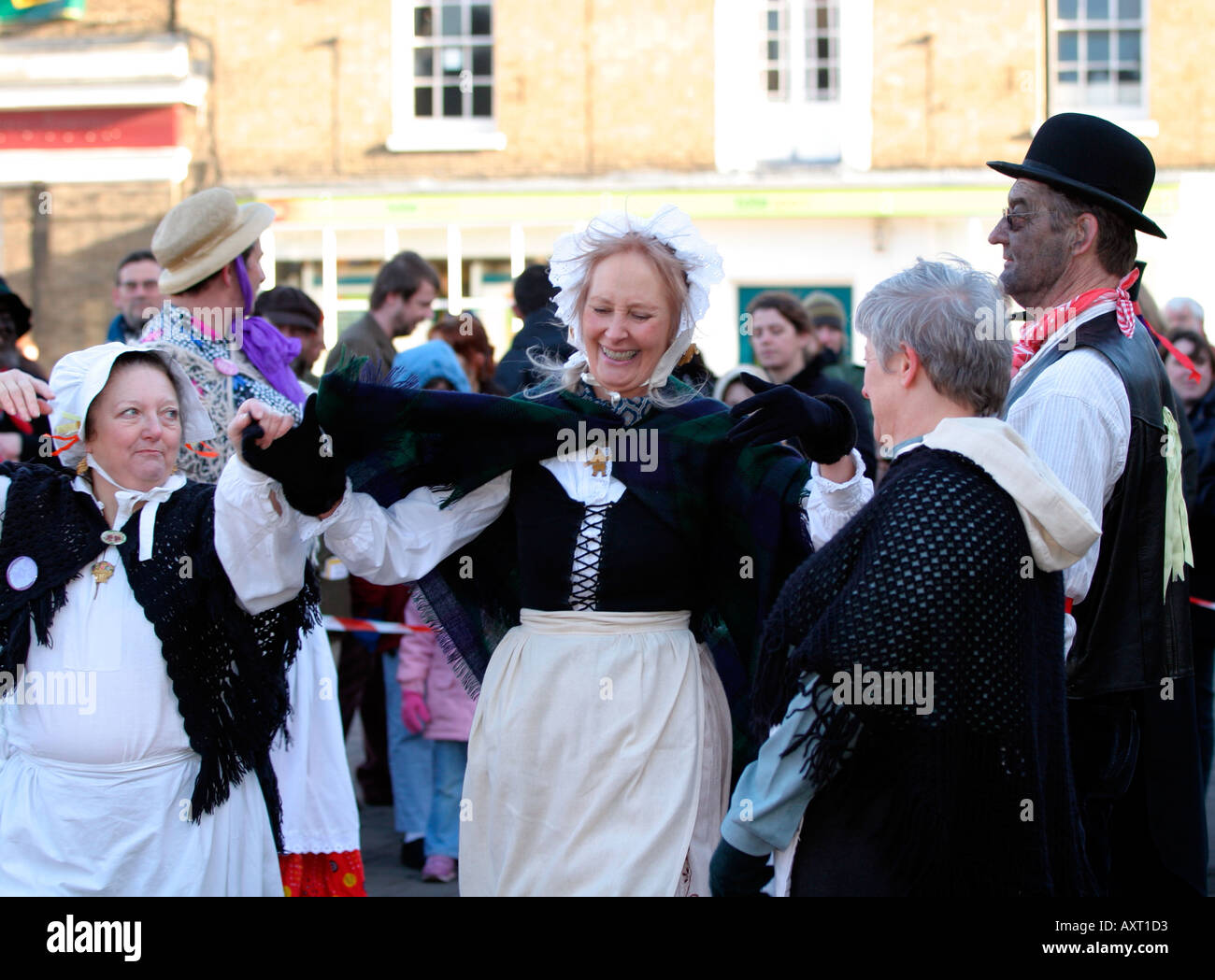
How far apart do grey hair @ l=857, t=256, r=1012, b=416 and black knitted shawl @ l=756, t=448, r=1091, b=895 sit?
19cm

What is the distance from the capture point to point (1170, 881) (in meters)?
3.29

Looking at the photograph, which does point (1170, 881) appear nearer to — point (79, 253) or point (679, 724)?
point (679, 724)

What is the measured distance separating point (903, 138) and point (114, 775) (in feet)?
47.8

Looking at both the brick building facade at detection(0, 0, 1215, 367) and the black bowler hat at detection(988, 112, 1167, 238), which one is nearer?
the black bowler hat at detection(988, 112, 1167, 238)

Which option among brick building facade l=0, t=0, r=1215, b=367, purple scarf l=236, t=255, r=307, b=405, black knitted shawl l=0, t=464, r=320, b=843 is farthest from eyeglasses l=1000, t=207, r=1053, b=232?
brick building facade l=0, t=0, r=1215, b=367

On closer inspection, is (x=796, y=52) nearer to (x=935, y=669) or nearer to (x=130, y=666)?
(x=130, y=666)

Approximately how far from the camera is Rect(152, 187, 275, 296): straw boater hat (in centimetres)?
444

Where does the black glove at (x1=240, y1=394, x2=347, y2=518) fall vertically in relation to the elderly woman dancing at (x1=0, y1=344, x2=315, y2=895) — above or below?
above

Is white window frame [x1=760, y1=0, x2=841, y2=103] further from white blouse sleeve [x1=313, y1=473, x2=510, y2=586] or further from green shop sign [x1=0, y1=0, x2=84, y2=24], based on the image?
white blouse sleeve [x1=313, y1=473, x2=510, y2=586]

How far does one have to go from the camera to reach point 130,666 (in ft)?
10.9

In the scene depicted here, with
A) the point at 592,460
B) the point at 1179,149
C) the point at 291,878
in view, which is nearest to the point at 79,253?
the point at 1179,149

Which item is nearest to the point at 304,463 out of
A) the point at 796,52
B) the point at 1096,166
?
the point at 1096,166

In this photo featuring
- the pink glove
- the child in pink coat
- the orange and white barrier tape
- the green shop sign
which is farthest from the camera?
the green shop sign
